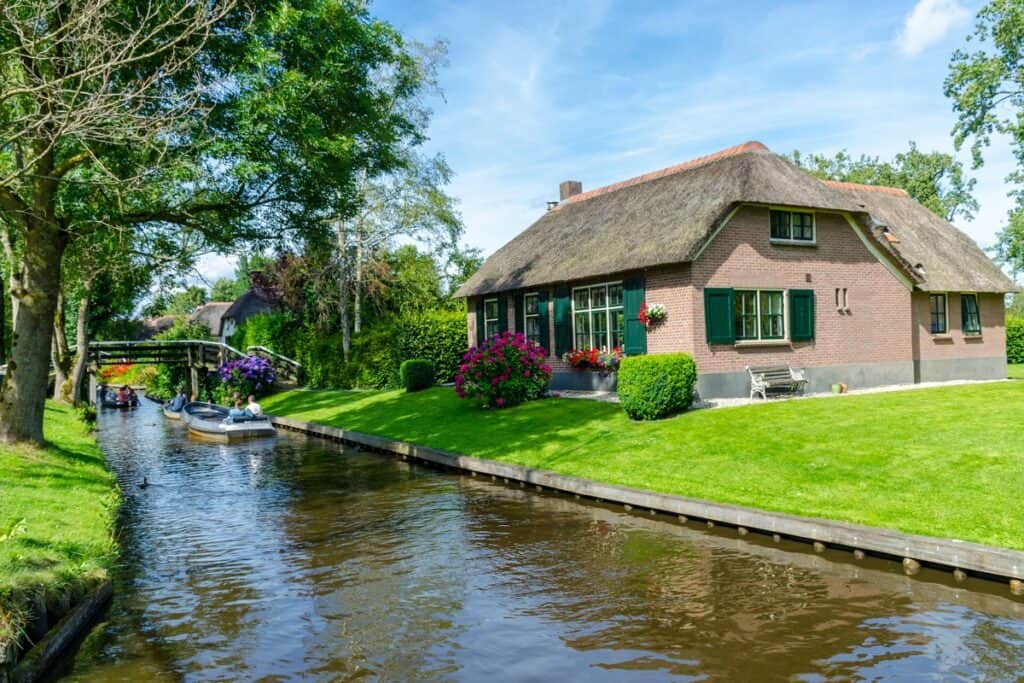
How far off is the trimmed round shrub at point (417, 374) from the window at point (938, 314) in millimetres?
16177

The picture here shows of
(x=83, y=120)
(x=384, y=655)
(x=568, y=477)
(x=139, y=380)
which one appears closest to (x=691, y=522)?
(x=568, y=477)

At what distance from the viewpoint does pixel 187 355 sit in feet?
125

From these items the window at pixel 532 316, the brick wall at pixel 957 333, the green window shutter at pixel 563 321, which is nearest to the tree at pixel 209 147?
the green window shutter at pixel 563 321

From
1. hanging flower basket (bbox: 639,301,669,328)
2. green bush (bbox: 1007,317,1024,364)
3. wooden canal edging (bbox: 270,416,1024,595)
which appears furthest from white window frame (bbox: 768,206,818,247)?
green bush (bbox: 1007,317,1024,364)

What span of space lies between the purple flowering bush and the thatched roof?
1130cm

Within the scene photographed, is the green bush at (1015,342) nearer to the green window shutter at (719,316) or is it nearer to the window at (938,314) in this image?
the window at (938,314)

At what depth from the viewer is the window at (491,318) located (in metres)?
26.5

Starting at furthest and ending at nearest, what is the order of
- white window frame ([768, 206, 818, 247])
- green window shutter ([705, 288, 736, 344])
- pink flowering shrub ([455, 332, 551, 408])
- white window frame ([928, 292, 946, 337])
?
white window frame ([928, 292, 946, 337]), pink flowering shrub ([455, 332, 551, 408]), white window frame ([768, 206, 818, 247]), green window shutter ([705, 288, 736, 344])

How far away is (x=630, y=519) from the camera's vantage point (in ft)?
36.2

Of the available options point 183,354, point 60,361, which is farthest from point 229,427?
point 183,354

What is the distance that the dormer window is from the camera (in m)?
20.3

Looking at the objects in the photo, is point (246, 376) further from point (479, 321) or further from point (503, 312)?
point (503, 312)

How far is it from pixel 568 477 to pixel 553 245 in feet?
43.3

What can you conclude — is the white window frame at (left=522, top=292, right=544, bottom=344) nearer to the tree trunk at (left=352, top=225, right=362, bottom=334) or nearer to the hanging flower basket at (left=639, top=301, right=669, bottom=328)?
the hanging flower basket at (left=639, top=301, right=669, bottom=328)
